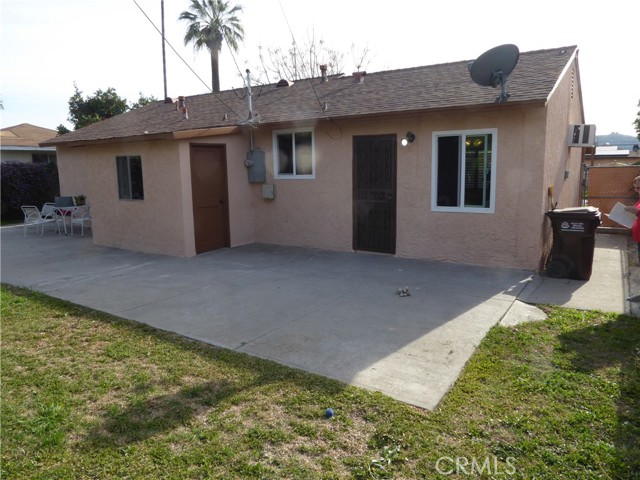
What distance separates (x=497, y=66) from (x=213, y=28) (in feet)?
81.2

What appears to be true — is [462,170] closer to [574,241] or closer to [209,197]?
[574,241]

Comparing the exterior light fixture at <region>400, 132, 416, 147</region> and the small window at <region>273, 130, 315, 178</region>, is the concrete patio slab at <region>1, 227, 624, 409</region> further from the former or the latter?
the exterior light fixture at <region>400, 132, 416, 147</region>

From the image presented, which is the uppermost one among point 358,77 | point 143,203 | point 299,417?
point 358,77

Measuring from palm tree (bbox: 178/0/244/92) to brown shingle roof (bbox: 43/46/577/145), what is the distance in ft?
50.1

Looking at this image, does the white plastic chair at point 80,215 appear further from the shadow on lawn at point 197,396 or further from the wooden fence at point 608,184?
the wooden fence at point 608,184

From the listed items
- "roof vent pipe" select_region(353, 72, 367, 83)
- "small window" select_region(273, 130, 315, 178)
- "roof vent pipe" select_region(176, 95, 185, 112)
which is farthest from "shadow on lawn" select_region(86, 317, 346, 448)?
"roof vent pipe" select_region(176, 95, 185, 112)

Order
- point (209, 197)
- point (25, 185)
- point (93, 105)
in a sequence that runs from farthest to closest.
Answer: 1. point (93, 105)
2. point (25, 185)
3. point (209, 197)

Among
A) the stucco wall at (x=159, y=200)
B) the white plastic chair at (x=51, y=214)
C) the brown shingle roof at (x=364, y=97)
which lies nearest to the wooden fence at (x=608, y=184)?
the brown shingle roof at (x=364, y=97)

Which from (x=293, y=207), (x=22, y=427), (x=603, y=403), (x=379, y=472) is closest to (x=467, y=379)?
(x=603, y=403)

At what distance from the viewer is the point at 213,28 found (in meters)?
28.2

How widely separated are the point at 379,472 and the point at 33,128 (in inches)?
1226

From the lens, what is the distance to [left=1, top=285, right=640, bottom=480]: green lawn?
9.58 feet

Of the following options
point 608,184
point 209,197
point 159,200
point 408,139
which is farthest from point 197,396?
point 608,184

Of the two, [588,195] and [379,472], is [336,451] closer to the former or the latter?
[379,472]
